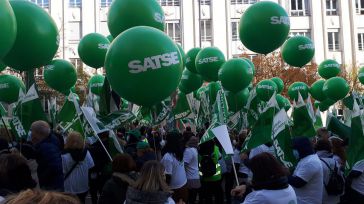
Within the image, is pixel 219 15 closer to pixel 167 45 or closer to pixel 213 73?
pixel 213 73

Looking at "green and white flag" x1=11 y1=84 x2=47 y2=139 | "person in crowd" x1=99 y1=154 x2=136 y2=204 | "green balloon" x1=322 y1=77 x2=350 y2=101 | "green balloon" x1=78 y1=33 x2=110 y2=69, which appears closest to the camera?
"person in crowd" x1=99 y1=154 x2=136 y2=204

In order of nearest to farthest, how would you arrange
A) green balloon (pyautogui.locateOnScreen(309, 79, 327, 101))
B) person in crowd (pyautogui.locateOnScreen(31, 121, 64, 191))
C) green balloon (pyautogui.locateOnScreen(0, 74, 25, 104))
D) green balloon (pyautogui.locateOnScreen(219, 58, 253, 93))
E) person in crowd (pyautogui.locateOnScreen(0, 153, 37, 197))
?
person in crowd (pyautogui.locateOnScreen(0, 153, 37, 197)), person in crowd (pyautogui.locateOnScreen(31, 121, 64, 191)), green balloon (pyautogui.locateOnScreen(0, 74, 25, 104)), green balloon (pyautogui.locateOnScreen(219, 58, 253, 93)), green balloon (pyautogui.locateOnScreen(309, 79, 327, 101))

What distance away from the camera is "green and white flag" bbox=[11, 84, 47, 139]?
271 inches

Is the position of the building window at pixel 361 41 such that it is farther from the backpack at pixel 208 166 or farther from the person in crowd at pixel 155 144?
the backpack at pixel 208 166

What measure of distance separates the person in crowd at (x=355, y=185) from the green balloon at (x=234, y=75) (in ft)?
15.3

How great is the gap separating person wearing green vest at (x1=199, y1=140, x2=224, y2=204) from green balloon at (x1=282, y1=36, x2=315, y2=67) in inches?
152

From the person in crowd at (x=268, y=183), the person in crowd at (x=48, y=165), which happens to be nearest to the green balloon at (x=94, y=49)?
the person in crowd at (x=48, y=165)

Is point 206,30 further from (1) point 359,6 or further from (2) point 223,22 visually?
(1) point 359,6

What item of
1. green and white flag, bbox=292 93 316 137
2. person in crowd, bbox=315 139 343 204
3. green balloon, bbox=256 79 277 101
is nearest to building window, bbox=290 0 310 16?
green balloon, bbox=256 79 277 101

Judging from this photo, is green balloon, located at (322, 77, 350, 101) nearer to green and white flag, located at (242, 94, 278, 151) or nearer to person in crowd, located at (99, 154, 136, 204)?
green and white flag, located at (242, 94, 278, 151)

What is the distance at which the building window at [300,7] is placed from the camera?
136 feet

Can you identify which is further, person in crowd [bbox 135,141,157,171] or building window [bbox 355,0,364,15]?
building window [bbox 355,0,364,15]

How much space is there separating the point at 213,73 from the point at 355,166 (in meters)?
5.52

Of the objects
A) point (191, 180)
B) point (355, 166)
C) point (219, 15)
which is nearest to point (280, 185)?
point (355, 166)
